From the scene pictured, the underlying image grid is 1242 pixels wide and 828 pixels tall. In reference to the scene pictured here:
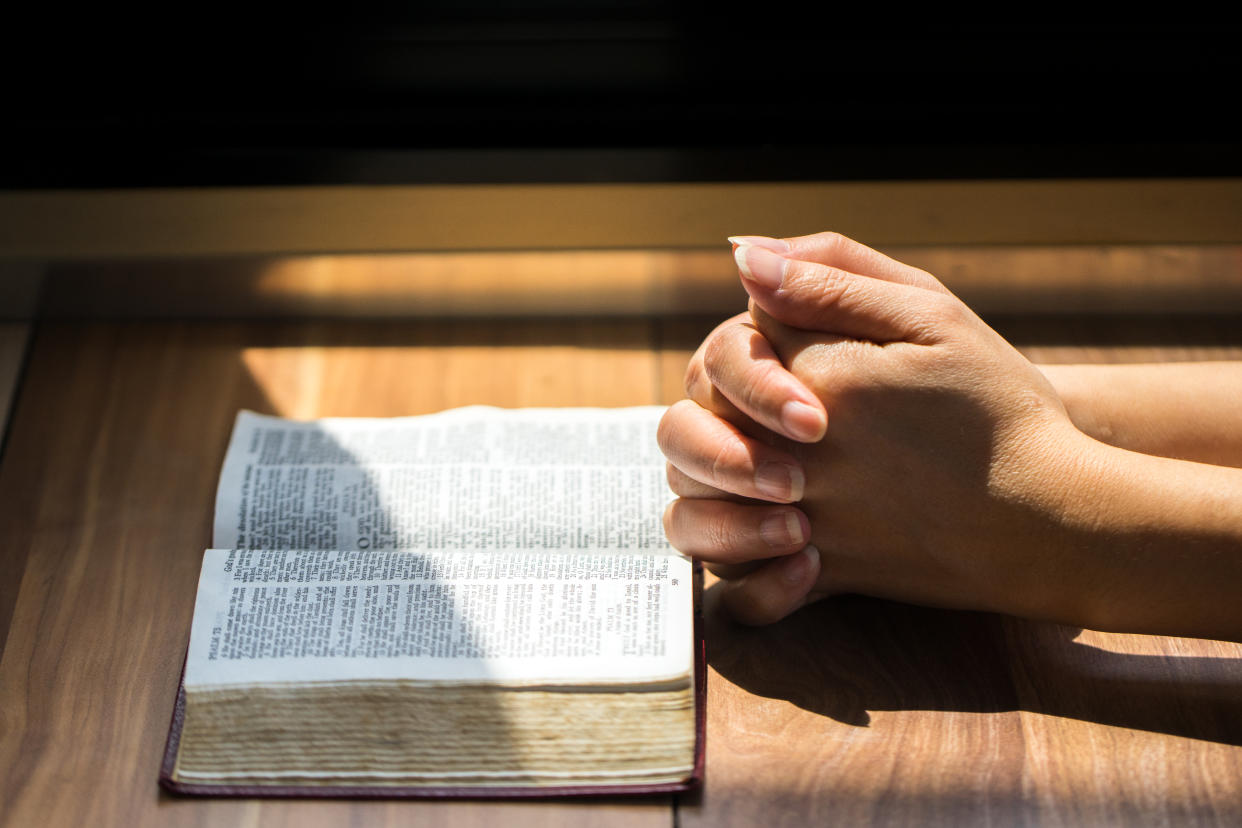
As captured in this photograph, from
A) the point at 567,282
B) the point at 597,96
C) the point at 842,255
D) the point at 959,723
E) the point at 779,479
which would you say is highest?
the point at 597,96

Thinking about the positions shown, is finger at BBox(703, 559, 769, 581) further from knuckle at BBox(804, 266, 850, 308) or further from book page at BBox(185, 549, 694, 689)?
knuckle at BBox(804, 266, 850, 308)

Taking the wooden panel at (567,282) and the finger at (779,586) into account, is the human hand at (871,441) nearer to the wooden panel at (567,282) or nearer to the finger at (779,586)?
the finger at (779,586)

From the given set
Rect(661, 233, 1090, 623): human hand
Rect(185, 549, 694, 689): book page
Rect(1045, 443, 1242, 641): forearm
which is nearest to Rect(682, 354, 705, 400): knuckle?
Rect(661, 233, 1090, 623): human hand

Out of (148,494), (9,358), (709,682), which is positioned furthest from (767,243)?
(9,358)

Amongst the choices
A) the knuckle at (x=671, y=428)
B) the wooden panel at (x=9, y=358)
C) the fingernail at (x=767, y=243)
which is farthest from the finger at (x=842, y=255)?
the wooden panel at (x=9, y=358)

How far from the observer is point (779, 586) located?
0.64 metres

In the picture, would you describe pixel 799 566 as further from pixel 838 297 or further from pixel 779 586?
pixel 838 297

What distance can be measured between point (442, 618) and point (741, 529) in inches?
7.0

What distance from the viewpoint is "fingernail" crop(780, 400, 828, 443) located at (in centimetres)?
57

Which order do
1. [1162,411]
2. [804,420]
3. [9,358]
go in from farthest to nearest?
[9,358] → [1162,411] → [804,420]

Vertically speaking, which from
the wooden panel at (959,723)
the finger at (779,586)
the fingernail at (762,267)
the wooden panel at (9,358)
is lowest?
the wooden panel at (959,723)

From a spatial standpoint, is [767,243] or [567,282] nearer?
[767,243]

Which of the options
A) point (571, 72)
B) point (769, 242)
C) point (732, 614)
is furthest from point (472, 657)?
point (571, 72)

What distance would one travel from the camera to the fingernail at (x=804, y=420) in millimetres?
565
